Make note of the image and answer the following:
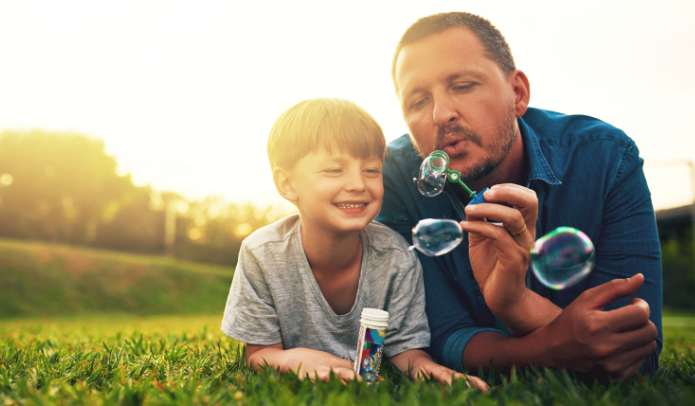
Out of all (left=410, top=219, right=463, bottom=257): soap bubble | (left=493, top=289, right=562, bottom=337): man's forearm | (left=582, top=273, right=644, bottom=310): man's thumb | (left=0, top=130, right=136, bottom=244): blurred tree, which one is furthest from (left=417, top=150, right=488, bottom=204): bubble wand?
(left=0, top=130, right=136, bottom=244): blurred tree

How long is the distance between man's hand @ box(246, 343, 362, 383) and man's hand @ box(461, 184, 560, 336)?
28.9 inches

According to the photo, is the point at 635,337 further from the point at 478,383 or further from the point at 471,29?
the point at 471,29

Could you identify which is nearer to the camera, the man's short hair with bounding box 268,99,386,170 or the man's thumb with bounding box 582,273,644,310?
Answer: the man's thumb with bounding box 582,273,644,310

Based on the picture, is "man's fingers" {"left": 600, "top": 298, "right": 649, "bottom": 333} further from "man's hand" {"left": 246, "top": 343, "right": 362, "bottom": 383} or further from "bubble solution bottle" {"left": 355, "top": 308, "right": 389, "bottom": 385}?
"man's hand" {"left": 246, "top": 343, "right": 362, "bottom": 383}

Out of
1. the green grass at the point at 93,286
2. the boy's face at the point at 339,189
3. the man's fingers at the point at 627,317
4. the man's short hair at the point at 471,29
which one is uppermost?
the man's short hair at the point at 471,29

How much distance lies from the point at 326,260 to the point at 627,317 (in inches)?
58.4

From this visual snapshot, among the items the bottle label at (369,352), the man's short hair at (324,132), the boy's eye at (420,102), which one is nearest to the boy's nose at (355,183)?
the man's short hair at (324,132)

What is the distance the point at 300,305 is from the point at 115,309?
14.2 meters

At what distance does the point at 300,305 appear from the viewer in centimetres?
258

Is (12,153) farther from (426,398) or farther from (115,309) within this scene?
(426,398)

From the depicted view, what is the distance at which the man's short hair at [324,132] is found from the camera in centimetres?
243

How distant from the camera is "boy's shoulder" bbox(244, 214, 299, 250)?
2594 mm

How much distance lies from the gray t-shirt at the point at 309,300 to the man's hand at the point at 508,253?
0.53 m

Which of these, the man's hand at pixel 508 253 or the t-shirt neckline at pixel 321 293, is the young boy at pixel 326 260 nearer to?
the t-shirt neckline at pixel 321 293
